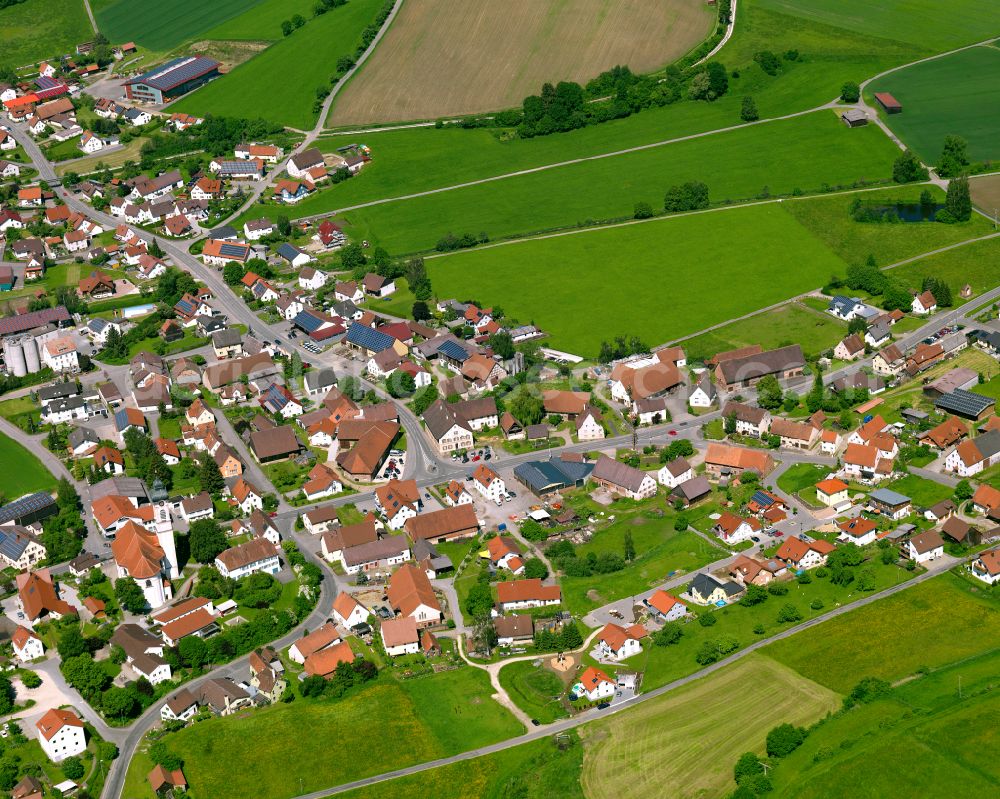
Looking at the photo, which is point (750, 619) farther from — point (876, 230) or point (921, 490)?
point (876, 230)

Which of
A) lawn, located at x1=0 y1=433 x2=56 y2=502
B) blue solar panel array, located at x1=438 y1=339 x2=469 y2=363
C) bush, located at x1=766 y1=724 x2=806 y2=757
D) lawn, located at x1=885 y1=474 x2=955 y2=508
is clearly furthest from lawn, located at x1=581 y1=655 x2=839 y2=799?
lawn, located at x1=0 y1=433 x2=56 y2=502

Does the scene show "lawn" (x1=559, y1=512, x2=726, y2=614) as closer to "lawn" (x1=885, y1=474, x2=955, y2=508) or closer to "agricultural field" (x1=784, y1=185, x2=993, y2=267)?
"lawn" (x1=885, y1=474, x2=955, y2=508)

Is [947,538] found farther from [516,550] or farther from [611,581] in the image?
[516,550]

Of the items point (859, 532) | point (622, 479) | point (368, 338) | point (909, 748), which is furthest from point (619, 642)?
point (368, 338)

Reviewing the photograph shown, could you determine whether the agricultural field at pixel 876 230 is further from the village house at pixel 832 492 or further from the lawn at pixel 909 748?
the lawn at pixel 909 748

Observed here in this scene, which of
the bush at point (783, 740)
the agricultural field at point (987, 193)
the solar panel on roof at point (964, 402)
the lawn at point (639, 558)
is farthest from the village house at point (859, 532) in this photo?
the agricultural field at point (987, 193)

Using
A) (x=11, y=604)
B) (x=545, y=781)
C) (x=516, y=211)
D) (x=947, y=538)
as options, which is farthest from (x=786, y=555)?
(x=516, y=211)
